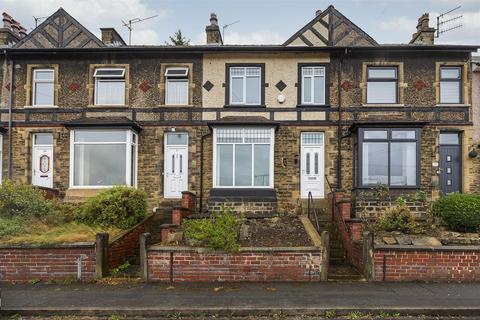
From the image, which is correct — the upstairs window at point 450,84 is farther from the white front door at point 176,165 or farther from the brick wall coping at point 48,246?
the brick wall coping at point 48,246

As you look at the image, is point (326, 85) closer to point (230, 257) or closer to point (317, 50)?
point (317, 50)

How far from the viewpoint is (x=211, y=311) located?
25.4ft

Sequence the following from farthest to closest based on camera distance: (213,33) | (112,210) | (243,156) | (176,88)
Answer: (213,33) → (176,88) → (243,156) → (112,210)

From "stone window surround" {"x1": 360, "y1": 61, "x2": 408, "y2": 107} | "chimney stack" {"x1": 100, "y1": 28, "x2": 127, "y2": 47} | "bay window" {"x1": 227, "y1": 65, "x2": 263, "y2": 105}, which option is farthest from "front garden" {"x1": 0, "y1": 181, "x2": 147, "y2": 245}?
"stone window surround" {"x1": 360, "y1": 61, "x2": 408, "y2": 107}

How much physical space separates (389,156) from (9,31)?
49.8 feet

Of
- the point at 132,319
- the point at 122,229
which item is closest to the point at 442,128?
the point at 122,229

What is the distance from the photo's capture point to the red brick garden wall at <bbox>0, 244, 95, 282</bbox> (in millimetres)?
10305

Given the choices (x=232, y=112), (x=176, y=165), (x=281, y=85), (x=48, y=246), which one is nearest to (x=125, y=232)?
(x=48, y=246)

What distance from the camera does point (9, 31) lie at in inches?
687

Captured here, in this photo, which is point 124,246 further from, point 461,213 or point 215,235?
point 461,213

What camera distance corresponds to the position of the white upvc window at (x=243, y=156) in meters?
15.6

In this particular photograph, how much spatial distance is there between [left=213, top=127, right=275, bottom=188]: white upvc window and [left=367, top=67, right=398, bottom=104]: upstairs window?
411 cm

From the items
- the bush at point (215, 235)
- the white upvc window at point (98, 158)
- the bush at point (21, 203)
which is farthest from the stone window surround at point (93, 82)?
the bush at point (215, 235)

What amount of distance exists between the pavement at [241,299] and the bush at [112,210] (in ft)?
9.59
